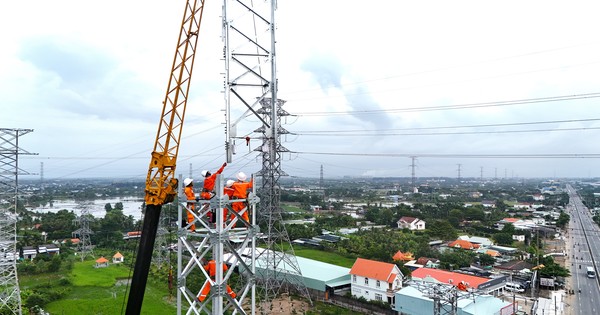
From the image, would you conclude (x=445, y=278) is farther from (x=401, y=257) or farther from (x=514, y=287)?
(x=401, y=257)

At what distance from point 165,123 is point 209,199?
13.3ft

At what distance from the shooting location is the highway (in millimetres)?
25984

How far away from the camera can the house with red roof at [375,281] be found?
24.1 metres

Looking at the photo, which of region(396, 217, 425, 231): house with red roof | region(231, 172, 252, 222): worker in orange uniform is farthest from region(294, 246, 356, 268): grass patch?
region(231, 172, 252, 222): worker in orange uniform

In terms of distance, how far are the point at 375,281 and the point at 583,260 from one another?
29.1 meters

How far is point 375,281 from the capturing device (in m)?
24.6

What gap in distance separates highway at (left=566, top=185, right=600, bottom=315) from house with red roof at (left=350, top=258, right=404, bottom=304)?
36.4 feet

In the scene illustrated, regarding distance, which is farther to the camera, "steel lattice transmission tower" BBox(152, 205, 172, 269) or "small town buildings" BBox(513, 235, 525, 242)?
"small town buildings" BBox(513, 235, 525, 242)

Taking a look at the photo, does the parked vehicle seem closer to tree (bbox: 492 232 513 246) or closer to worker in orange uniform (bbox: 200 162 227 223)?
tree (bbox: 492 232 513 246)

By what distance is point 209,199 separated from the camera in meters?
5.72

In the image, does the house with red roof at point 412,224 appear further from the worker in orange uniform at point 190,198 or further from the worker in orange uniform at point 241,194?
the worker in orange uniform at point 190,198

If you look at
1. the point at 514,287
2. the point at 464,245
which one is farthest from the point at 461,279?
the point at 464,245

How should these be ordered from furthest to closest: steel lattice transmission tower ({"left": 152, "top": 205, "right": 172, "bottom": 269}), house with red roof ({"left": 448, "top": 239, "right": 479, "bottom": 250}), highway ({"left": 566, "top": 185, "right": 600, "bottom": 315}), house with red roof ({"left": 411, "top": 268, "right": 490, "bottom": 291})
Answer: house with red roof ({"left": 448, "top": 239, "right": 479, "bottom": 250}) → steel lattice transmission tower ({"left": 152, "top": 205, "right": 172, "bottom": 269}) → highway ({"left": 566, "top": 185, "right": 600, "bottom": 315}) → house with red roof ({"left": 411, "top": 268, "right": 490, "bottom": 291})

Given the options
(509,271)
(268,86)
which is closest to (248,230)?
(268,86)
